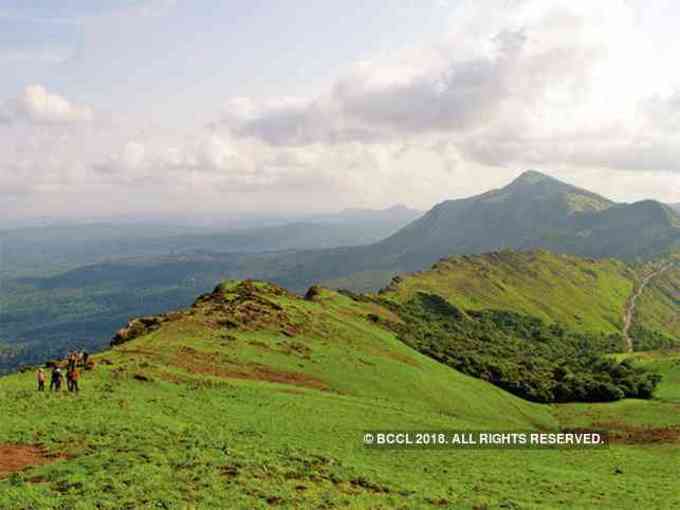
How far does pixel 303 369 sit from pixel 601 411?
6003cm

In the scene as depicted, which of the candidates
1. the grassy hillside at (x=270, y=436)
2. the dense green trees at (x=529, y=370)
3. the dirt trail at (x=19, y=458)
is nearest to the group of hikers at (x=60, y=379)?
the grassy hillside at (x=270, y=436)

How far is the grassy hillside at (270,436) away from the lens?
31.0 meters

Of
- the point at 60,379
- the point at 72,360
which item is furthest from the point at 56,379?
the point at 72,360

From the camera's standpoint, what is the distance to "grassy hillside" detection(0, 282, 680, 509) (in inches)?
1220

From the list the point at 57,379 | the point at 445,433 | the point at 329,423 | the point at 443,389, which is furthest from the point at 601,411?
the point at 57,379

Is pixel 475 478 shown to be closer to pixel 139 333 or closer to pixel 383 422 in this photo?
pixel 383 422

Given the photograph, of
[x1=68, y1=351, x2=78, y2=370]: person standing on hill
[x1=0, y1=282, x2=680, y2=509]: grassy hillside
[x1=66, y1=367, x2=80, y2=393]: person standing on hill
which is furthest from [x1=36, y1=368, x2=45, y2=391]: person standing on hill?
[x1=66, y1=367, x2=80, y2=393]: person standing on hill

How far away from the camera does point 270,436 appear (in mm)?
48062

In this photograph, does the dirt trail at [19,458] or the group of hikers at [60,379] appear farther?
the group of hikers at [60,379]

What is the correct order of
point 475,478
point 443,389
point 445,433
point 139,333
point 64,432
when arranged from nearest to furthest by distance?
point 64,432 → point 475,478 → point 445,433 → point 443,389 → point 139,333

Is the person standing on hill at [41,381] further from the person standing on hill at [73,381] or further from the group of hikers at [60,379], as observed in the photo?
the person standing on hill at [73,381]

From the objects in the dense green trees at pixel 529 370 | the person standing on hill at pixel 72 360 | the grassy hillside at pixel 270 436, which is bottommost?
the dense green trees at pixel 529 370

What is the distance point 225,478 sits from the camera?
32.2 m

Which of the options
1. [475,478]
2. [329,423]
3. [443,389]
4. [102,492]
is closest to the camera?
[102,492]
